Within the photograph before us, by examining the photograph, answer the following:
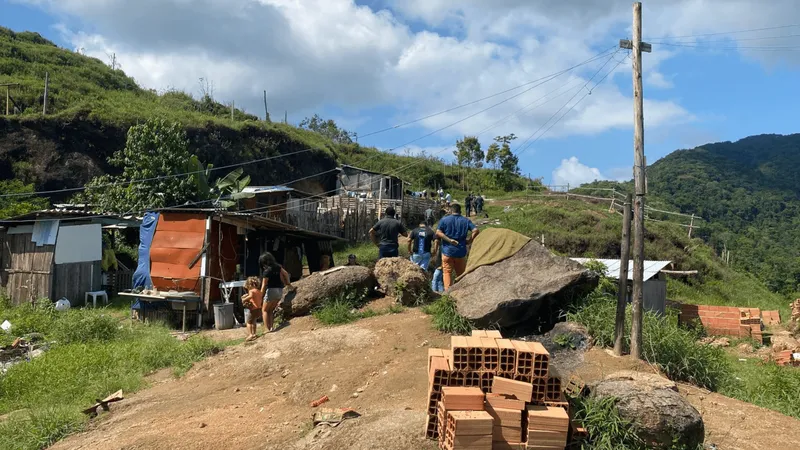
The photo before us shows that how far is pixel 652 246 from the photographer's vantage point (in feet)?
95.4

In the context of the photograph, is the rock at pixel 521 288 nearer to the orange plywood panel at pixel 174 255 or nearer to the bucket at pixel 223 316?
the bucket at pixel 223 316

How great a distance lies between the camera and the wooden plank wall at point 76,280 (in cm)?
1612

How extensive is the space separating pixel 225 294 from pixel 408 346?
5.90m

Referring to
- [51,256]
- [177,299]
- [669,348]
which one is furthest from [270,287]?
[51,256]

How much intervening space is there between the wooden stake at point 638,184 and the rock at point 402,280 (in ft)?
12.9

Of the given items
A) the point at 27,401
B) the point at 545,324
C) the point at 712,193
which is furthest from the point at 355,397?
the point at 712,193

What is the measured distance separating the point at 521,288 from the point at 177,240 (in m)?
8.46

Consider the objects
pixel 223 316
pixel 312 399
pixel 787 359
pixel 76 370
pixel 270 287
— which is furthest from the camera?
pixel 787 359

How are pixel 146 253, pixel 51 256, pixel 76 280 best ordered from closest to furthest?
pixel 146 253, pixel 51 256, pixel 76 280

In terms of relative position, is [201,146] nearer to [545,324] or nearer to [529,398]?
[545,324]

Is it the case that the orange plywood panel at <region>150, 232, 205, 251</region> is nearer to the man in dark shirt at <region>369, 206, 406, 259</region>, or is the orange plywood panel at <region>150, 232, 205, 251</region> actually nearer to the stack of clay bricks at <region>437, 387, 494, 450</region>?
the man in dark shirt at <region>369, 206, 406, 259</region>

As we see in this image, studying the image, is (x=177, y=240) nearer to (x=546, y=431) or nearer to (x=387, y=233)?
(x=387, y=233)

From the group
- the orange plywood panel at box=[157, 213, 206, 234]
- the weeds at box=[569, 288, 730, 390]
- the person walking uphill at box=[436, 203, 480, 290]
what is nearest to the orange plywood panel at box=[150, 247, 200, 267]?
the orange plywood panel at box=[157, 213, 206, 234]

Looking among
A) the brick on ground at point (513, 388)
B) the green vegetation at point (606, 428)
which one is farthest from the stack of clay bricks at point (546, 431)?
the green vegetation at point (606, 428)
